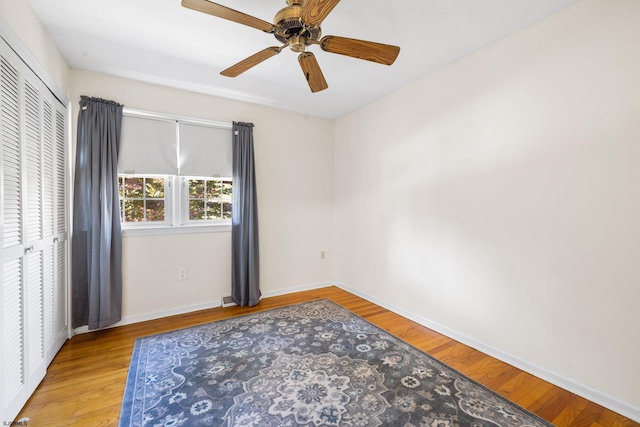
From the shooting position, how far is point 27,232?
5.99 feet

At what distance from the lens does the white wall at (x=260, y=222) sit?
9.91ft

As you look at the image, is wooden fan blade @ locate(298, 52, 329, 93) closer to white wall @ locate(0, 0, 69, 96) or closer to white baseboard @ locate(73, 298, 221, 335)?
white wall @ locate(0, 0, 69, 96)

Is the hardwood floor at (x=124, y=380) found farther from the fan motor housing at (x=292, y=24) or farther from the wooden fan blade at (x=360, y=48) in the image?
the fan motor housing at (x=292, y=24)

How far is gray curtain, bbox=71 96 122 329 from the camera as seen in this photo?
8.81 ft

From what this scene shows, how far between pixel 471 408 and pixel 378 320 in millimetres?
1388

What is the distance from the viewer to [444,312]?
9.11ft

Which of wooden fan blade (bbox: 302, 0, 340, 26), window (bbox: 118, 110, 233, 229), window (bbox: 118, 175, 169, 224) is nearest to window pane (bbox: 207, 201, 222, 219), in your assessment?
window (bbox: 118, 110, 233, 229)

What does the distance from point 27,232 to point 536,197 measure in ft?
11.6

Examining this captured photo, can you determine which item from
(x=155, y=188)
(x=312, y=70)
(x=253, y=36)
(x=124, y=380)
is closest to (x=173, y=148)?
(x=155, y=188)

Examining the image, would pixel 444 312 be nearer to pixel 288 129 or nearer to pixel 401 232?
pixel 401 232

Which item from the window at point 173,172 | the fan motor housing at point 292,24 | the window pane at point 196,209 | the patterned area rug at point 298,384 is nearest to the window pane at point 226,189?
the window at point 173,172

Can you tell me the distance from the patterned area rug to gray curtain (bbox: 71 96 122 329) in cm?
61

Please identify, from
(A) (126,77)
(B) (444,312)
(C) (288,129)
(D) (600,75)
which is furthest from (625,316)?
(A) (126,77)

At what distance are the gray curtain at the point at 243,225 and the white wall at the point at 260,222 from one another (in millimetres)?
137
